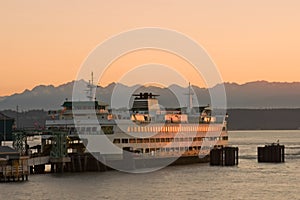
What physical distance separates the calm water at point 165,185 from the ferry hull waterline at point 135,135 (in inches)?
124

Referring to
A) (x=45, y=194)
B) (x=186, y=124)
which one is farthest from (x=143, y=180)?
(x=186, y=124)

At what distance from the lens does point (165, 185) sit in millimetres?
70250

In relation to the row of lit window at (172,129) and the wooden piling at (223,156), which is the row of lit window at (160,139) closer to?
the row of lit window at (172,129)

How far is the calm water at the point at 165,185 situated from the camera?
61969 millimetres

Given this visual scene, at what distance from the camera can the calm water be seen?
203ft

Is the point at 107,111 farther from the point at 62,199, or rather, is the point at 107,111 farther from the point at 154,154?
the point at 62,199

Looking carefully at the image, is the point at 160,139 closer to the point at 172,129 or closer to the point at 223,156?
A: the point at 172,129

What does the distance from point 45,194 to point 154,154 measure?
3008cm

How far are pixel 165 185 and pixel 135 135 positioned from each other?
18758mm

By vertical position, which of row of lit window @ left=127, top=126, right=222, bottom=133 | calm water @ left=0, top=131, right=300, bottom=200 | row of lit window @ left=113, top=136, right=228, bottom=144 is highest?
row of lit window @ left=127, top=126, right=222, bottom=133

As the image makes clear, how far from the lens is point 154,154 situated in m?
90.5

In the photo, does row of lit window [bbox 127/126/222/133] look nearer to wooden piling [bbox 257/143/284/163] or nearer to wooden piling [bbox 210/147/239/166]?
wooden piling [bbox 210/147/239/166]

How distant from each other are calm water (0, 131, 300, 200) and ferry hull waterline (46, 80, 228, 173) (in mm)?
3159

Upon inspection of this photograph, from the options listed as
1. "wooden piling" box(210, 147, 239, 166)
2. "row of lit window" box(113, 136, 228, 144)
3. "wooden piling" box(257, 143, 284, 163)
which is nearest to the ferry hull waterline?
"row of lit window" box(113, 136, 228, 144)
